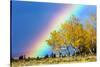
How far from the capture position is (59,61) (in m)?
1.89

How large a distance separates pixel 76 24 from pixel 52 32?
0.26m

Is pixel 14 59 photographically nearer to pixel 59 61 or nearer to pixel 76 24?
pixel 59 61
